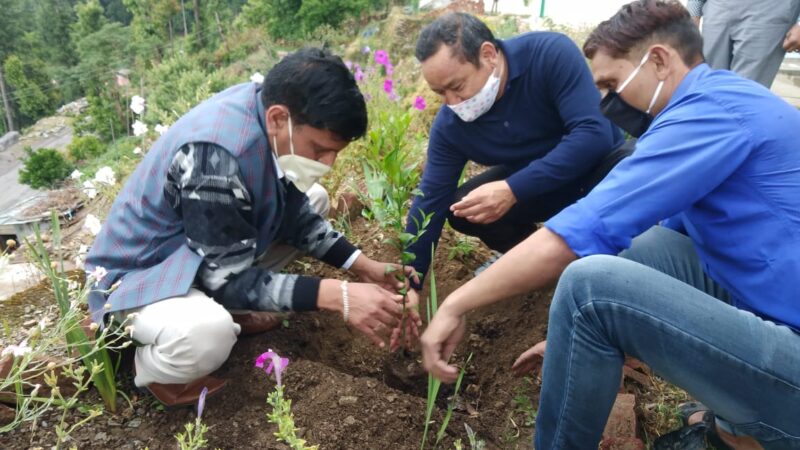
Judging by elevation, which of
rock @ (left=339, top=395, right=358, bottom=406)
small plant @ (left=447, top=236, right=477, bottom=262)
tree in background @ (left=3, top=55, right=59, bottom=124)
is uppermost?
rock @ (left=339, top=395, right=358, bottom=406)

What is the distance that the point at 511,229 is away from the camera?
2602 mm

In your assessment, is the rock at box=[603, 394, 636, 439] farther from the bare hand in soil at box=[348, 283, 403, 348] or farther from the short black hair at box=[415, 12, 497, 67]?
the short black hair at box=[415, 12, 497, 67]

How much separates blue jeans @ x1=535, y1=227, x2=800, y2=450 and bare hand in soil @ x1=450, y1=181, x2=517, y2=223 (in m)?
0.74

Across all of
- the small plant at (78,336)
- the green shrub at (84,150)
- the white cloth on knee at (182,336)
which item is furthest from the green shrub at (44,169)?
the white cloth on knee at (182,336)

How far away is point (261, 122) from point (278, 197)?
0.27m

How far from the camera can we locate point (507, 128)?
237 centimetres

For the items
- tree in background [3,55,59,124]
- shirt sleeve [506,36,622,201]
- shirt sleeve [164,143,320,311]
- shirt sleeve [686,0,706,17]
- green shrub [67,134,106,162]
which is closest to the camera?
shirt sleeve [164,143,320,311]

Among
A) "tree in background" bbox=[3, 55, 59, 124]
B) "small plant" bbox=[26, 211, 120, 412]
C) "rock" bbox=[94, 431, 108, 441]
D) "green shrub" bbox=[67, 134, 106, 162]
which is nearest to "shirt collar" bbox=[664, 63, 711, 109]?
"small plant" bbox=[26, 211, 120, 412]

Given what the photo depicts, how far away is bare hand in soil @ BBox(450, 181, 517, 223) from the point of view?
2072 millimetres

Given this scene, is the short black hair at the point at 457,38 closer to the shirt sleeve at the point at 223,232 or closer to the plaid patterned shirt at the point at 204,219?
the plaid patterned shirt at the point at 204,219

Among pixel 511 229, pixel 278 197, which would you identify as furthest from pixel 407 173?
pixel 511 229

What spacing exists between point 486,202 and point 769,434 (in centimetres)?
110

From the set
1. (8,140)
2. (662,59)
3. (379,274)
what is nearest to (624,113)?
(662,59)

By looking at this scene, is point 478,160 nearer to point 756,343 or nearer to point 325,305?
point 325,305
